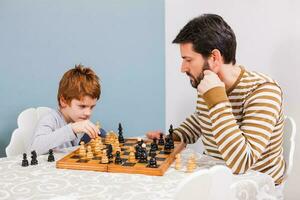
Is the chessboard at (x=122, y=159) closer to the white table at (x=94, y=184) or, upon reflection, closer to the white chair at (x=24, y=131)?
the white table at (x=94, y=184)

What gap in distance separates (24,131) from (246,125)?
1159 millimetres

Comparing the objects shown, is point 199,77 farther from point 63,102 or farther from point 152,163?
point 63,102

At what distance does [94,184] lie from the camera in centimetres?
121

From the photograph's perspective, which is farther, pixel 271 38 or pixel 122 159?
pixel 271 38

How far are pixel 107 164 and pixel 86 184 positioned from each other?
0.18m

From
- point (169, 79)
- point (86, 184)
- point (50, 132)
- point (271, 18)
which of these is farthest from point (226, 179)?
point (169, 79)

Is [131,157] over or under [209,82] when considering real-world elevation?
under

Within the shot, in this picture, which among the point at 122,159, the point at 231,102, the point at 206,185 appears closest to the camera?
the point at 206,185

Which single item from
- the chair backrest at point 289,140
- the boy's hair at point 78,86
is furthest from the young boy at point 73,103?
the chair backrest at point 289,140

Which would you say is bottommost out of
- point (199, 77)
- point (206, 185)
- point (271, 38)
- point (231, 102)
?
point (206, 185)

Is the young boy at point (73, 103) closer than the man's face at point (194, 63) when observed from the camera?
No

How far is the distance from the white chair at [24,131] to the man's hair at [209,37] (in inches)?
36.4

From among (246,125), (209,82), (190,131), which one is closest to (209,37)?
(209,82)

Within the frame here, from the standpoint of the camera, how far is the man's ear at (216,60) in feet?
5.10
